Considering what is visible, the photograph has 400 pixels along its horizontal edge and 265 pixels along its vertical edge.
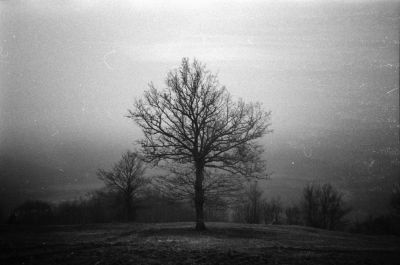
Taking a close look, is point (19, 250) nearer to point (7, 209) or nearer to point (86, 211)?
point (86, 211)

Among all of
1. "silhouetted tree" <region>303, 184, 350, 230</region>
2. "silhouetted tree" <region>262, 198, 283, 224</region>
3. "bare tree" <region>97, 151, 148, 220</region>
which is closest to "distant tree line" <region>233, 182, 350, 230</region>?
"silhouetted tree" <region>303, 184, 350, 230</region>

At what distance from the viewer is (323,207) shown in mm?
66500

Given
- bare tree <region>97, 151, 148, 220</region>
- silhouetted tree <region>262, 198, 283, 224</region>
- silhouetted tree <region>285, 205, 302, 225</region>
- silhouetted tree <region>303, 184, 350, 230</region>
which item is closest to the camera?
bare tree <region>97, 151, 148, 220</region>

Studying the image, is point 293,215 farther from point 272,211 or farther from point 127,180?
point 127,180

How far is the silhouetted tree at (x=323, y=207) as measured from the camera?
215 feet

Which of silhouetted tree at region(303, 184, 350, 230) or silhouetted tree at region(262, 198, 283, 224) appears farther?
silhouetted tree at region(262, 198, 283, 224)

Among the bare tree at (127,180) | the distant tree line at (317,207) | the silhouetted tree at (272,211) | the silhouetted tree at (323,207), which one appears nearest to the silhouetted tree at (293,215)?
the distant tree line at (317,207)

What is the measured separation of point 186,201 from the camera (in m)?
22.0

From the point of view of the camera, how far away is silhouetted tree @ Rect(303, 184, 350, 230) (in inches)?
2579

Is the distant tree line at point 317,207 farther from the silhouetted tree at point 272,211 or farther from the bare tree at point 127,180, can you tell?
the bare tree at point 127,180

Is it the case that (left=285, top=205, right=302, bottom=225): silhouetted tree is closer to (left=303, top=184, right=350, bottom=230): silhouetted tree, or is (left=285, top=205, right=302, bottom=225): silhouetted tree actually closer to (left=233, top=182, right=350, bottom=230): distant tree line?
(left=233, top=182, right=350, bottom=230): distant tree line

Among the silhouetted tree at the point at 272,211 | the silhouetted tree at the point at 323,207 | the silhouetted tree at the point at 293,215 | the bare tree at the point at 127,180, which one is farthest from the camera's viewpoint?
the silhouetted tree at the point at 272,211

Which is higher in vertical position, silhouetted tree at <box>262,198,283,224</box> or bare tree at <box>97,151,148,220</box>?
bare tree at <box>97,151,148,220</box>

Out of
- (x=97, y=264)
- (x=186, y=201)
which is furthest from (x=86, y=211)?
(x=97, y=264)
